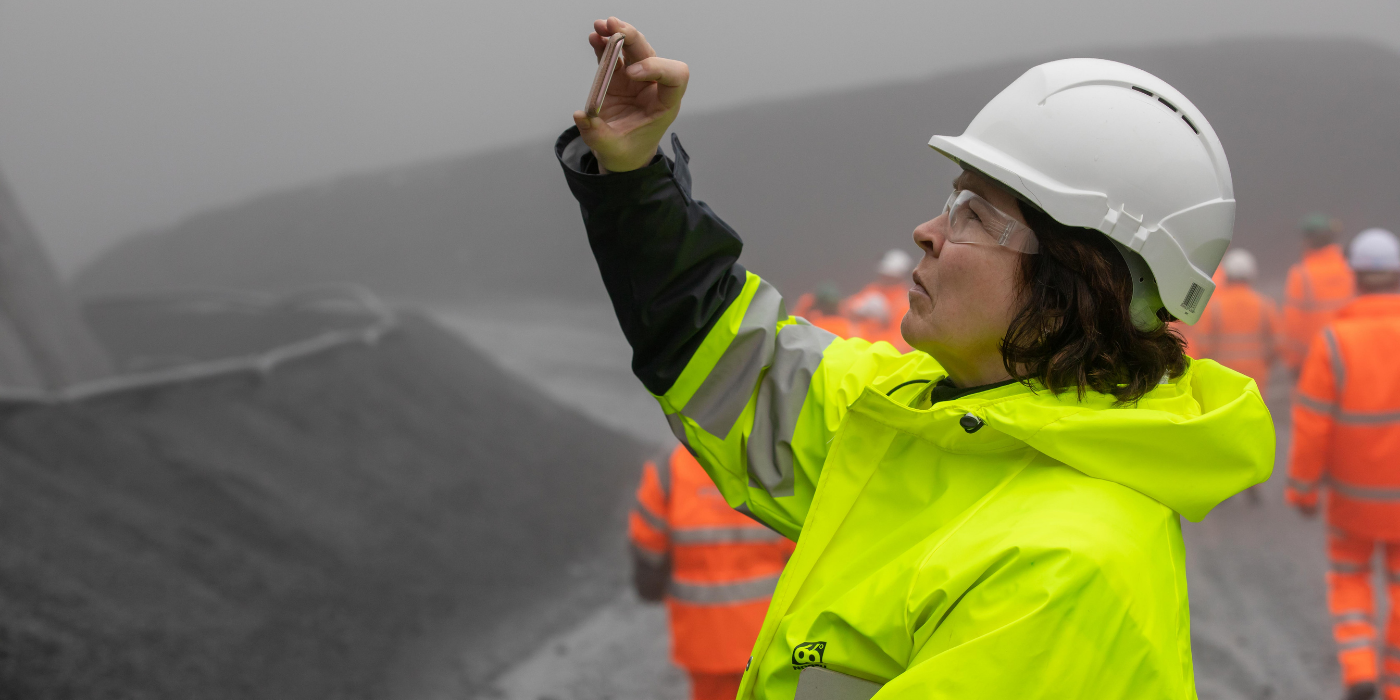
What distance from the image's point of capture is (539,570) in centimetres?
725

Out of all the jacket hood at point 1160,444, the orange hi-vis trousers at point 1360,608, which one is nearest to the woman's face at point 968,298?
the jacket hood at point 1160,444

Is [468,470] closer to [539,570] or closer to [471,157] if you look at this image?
[539,570]

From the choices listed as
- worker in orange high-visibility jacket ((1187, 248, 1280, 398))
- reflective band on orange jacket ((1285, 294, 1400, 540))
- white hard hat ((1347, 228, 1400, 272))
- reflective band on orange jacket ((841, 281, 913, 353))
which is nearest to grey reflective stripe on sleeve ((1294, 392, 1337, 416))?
reflective band on orange jacket ((1285, 294, 1400, 540))

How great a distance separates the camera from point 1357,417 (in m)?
4.55

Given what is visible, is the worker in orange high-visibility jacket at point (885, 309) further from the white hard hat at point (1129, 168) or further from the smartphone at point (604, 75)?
the smartphone at point (604, 75)

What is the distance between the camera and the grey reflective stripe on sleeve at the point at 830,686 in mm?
1257

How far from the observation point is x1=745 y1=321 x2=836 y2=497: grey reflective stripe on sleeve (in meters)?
1.66

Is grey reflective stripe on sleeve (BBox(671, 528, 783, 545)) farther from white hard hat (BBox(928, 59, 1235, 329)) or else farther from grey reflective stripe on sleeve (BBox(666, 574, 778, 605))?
white hard hat (BBox(928, 59, 1235, 329))

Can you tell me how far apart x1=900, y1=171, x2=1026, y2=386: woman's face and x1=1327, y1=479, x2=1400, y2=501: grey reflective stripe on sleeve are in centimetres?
411

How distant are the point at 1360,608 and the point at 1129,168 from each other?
429cm

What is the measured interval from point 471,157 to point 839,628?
1436 inches

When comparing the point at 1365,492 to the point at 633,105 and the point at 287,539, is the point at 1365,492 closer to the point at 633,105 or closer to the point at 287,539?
the point at 633,105

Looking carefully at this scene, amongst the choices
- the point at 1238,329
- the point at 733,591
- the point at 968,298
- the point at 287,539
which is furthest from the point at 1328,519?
the point at 287,539

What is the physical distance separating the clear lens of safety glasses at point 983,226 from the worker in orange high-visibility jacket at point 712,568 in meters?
2.34
